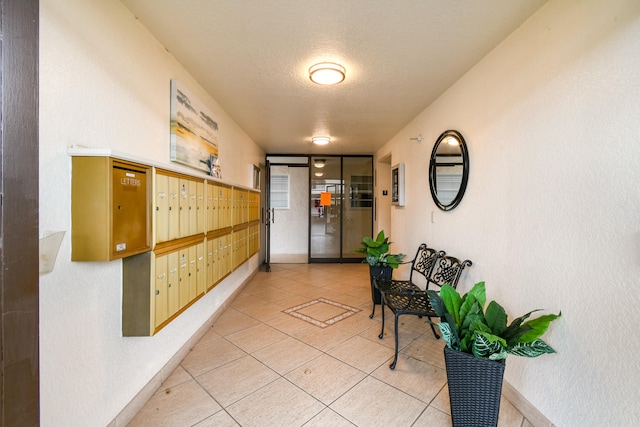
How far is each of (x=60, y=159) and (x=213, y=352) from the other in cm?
182

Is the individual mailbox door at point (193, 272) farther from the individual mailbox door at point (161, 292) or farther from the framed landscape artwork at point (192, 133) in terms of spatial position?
the framed landscape artwork at point (192, 133)

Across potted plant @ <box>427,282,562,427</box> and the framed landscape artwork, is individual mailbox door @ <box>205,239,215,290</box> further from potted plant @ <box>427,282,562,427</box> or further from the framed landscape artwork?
potted plant @ <box>427,282,562,427</box>

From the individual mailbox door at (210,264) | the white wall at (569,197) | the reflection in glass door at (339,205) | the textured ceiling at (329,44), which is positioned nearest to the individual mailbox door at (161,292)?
the individual mailbox door at (210,264)

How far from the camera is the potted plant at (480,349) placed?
4.15ft

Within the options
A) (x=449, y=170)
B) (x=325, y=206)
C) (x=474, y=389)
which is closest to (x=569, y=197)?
(x=474, y=389)

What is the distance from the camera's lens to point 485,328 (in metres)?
1.37

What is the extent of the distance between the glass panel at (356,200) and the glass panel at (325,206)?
0.16 m

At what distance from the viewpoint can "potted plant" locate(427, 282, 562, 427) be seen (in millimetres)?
1265

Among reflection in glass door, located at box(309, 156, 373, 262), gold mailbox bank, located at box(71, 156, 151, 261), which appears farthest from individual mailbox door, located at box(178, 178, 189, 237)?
reflection in glass door, located at box(309, 156, 373, 262)

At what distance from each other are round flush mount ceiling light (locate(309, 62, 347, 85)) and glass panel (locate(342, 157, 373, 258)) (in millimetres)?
3691

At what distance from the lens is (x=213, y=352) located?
226cm

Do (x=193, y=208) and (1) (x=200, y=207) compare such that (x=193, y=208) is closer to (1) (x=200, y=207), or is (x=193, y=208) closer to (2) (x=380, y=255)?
(1) (x=200, y=207)

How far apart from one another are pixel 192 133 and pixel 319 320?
2.28 m

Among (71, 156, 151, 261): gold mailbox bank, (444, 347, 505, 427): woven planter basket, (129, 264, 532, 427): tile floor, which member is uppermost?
(71, 156, 151, 261): gold mailbox bank
